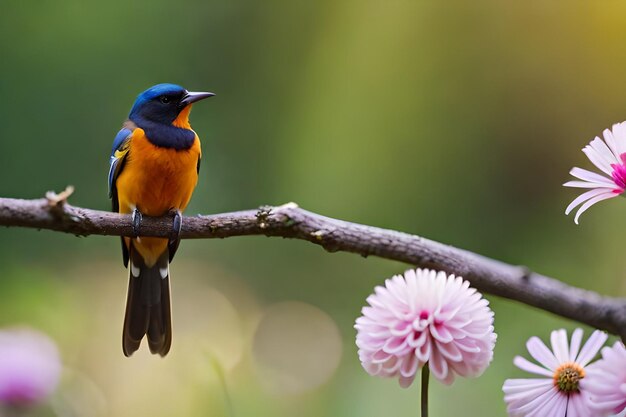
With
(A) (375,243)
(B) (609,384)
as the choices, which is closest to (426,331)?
(B) (609,384)

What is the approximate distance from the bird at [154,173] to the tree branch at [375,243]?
262 mm

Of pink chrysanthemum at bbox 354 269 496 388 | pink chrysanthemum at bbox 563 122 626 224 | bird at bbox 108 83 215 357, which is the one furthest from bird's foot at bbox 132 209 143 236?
pink chrysanthemum at bbox 563 122 626 224

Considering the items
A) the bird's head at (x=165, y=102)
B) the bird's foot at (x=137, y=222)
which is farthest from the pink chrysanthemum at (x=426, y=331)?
the bird's head at (x=165, y=102)

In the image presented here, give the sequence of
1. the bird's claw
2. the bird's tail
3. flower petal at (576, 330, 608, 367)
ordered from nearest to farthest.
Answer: flower petal at (576, 330, 608, 367), the bird's claw, the bird's tail

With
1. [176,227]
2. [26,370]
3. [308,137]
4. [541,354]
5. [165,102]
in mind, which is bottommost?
[26,370]

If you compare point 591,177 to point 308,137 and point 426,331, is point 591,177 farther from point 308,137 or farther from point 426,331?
point 308,137

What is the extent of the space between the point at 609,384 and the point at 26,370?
845mm

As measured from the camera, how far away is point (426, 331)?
29.2 inches

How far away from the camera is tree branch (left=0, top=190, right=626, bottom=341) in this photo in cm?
124

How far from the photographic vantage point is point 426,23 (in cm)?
351

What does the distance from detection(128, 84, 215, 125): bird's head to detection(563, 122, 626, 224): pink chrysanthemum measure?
1.11 m

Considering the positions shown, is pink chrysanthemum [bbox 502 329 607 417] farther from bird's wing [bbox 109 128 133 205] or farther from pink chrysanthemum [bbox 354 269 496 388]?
bird's wing [bbox 109 128 133 205]

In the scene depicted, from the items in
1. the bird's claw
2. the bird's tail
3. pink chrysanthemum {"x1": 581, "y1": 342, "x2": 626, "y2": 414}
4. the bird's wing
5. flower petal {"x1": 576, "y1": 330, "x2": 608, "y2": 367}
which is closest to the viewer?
pink chrysanthemum {"x1": 581, "y1": 342, "x2": 626, "y2": 414}

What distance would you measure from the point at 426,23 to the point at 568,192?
99 cm
